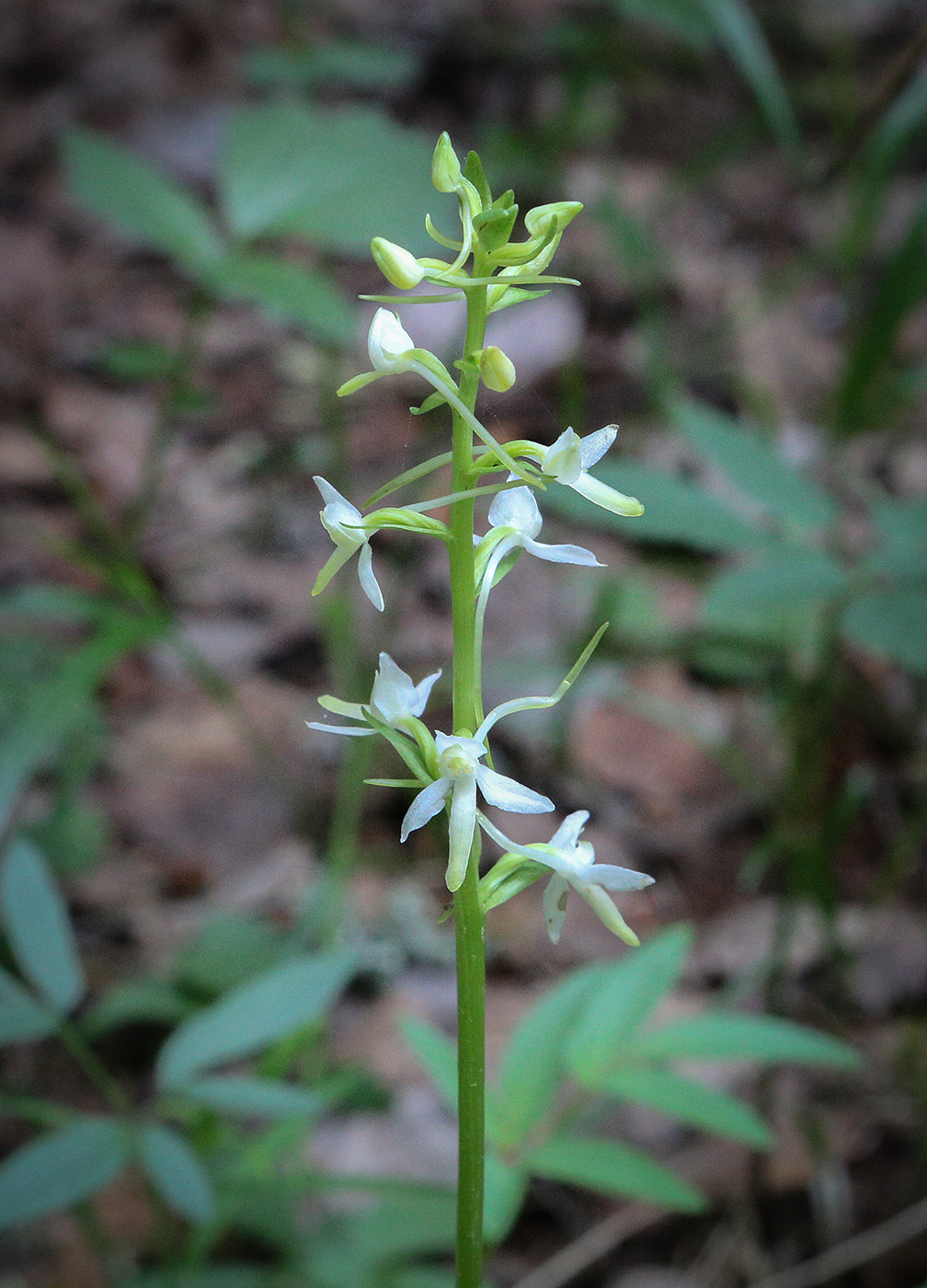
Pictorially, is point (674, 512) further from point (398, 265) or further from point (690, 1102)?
point (398, 265)

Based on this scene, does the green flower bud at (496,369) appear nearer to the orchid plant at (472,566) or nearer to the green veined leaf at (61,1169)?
the orchid plant at (472,566)

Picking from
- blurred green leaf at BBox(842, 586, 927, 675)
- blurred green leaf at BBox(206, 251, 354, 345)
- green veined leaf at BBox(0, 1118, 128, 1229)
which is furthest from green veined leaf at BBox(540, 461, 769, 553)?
green veined leaf at BBox(0, 1118, 128, 1229)

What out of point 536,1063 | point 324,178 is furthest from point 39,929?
point 324,178

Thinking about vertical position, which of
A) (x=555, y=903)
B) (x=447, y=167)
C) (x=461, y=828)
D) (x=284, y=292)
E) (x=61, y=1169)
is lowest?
(x=61, y=1169)

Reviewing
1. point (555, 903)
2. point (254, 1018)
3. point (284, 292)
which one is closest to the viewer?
point (555, 903)

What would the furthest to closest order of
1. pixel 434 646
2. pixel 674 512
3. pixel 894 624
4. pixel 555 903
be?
pixel 434 646 → pixel 674 512 → pixel 894 624 → pixel 555 903

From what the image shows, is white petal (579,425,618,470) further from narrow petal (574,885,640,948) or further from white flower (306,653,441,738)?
narrow petal (574,885,640,948)
